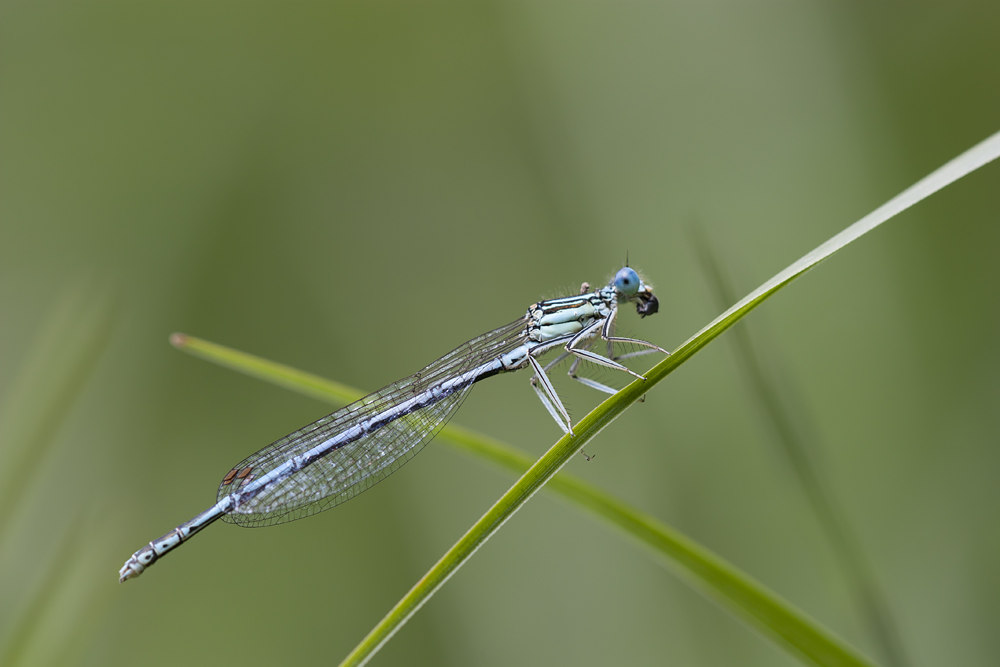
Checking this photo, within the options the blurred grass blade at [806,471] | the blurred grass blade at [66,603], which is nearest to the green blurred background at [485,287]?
the blurred grass blade at [66,603]

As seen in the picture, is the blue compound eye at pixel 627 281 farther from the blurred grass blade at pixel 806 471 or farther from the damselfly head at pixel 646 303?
the blurred grass blade at pixel 806 471

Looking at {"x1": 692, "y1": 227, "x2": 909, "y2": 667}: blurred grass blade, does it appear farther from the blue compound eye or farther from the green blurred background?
the blue compound eye

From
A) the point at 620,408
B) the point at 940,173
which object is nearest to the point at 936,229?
the point at 940,173

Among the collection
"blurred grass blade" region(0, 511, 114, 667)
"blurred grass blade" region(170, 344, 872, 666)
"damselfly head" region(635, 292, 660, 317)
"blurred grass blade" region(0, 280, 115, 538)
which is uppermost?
"blurred grass blade" region(0, 280, 115, 538)

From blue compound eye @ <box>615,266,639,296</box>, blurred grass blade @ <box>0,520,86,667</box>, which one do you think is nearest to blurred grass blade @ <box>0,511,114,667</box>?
blurred grass blade @ <box>0,520,86,667</box>

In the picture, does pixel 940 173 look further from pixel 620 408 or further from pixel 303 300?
pixel 303 300

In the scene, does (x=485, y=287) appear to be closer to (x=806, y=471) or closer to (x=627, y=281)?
(x=627, y=281)

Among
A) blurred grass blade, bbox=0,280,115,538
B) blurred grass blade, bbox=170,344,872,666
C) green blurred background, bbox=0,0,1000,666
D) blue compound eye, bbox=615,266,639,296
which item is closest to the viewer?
blurred grass blade, bbox=170,344,872,666
